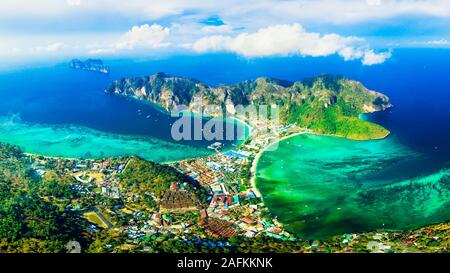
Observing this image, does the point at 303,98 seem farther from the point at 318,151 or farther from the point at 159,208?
the point at 159,208

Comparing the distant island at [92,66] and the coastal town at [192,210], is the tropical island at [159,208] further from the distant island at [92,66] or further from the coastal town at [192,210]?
the distant island at [92,66]

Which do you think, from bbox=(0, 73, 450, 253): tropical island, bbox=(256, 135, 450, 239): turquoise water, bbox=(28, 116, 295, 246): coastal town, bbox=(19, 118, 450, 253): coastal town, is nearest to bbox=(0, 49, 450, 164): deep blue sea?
bbox=(256, 135, 450, 239): turquoise water

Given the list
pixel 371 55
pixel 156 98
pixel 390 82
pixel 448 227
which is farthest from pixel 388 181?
pixel 371 55

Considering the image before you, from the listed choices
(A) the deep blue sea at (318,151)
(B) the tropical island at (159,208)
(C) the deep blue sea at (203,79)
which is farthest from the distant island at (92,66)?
(B) the tropical island at (159,208)

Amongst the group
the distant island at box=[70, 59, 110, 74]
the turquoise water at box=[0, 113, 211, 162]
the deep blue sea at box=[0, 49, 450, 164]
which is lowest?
the turquoise water at box=[0, 113, 211, 162]

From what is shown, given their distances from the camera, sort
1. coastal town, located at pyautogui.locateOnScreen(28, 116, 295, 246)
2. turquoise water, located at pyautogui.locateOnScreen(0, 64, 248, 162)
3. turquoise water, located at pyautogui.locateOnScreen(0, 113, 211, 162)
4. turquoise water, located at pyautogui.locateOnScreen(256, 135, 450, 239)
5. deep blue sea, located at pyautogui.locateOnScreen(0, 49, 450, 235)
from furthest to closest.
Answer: turquoise water, located at pyautogui.locateOnScreen(0, 64, 248, 162)
turquoise water, located at pyautogui.locateOnScreen(0, 113, 211, 162)
deep blue sea, located at pyautogui.locateOnScreen(0, 49, 450, 235)
turquoise water, located at pyautogui.locateOnScreen(256, 135, 450, 239)
coastal town, located at pyautogui.locateOnScreen(28, 116, 295, 246)

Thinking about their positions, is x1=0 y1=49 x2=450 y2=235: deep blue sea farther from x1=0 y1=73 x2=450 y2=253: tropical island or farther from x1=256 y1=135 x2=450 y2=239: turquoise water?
x1=0 y1=73 x2=450 y2=253: tropical island

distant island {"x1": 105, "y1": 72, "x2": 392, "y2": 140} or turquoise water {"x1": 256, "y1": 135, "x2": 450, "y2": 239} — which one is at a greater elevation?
distant island {"x1": 105, "y1": 72, "x2": 392, "y2": 140}
